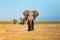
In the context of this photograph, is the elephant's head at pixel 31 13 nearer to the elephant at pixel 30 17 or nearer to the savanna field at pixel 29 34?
the elephant at pixel 30 17

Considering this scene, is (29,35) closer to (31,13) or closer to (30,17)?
(30,17)

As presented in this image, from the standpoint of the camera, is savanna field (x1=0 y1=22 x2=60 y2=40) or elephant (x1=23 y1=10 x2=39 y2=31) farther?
elephant (x1=23 y1=10 x2=39 y2=31)

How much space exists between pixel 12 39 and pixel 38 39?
1674mm

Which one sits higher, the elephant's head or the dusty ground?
the elephant's head

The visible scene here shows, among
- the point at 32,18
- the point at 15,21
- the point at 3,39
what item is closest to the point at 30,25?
the point at 32,18

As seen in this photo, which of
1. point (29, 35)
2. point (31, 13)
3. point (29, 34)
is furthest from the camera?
point (31, 13)

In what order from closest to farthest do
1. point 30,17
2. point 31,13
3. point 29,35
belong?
point 29,35
point 30,17
point 31,13

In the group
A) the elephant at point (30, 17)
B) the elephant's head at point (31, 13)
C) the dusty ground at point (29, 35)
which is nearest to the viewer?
the dusty ground at point (29, 35)

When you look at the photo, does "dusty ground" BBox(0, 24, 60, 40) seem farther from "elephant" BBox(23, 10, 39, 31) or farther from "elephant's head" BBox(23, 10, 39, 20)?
"elephant's head" BBox(23, 10, 39, 20)

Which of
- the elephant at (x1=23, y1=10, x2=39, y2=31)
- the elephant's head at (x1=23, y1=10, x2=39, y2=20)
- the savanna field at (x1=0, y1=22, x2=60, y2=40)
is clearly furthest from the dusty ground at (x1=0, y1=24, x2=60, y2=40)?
the elephant's head at (x1=23, y1=10, x2=39, y2=20)

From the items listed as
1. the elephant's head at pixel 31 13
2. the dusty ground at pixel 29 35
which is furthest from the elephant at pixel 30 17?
the dusty ground at pixel 29 35

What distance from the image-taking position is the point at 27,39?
16.2 meters

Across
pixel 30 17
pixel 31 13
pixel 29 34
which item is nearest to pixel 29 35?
pixel 29 34

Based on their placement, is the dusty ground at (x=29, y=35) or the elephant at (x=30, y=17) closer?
the dusty ground at (x=29, y=35)
